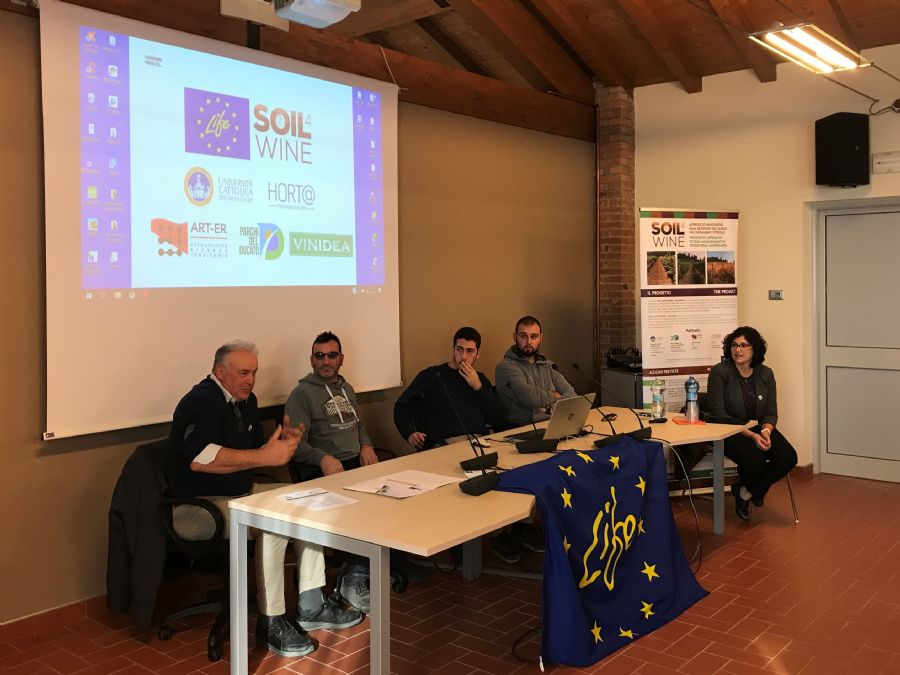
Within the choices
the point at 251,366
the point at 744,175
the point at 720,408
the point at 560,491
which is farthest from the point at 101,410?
the point at 744,175

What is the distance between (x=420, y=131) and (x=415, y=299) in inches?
Result: 42.8

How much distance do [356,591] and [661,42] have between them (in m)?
4.37

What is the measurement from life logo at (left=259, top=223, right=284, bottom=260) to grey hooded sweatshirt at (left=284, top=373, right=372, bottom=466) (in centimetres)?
67

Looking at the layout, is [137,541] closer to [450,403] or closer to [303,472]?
[303,472]


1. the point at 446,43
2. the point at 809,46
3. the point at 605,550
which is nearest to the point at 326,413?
the point at 605,550

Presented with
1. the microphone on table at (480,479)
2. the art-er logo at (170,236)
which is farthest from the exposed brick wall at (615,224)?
the art-er logo at (170,236)

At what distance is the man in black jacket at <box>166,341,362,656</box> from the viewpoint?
331 cm

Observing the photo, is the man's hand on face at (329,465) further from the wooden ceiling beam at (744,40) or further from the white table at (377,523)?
the wooden ceiling beam at (744,40)

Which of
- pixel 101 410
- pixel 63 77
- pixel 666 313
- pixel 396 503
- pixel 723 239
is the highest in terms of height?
pixel 63 77

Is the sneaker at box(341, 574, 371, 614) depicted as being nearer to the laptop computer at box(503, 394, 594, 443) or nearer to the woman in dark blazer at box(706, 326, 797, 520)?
the laptop computer at box(503, 394, 594, 443)

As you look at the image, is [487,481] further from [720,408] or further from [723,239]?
[723,239]

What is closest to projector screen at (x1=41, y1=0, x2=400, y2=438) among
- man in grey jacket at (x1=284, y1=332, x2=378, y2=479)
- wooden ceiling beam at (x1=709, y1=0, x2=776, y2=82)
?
man in grey jacket at (x1=284, y1=332, x2=378, y2=479)

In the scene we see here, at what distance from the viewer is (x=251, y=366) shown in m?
Answer: 3.60

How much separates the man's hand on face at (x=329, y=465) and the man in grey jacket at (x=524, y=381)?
131 centimetres
